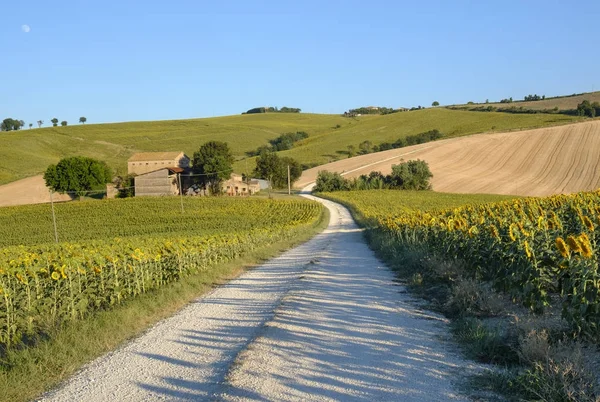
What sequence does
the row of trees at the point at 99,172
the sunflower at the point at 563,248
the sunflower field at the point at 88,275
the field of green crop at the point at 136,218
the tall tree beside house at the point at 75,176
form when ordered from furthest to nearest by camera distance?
the row of trees at the point at 99,172 < the tall tree beside house at the point at 75,176 < the field of green crop at the point at 136,218 < the sunflower field at the point at 88,275 < the sunflower at the point at 563,248

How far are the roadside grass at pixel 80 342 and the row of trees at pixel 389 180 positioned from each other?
250ft

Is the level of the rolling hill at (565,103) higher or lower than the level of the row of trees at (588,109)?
higher

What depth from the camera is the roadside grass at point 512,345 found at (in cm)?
519

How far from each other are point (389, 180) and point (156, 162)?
38.8 m

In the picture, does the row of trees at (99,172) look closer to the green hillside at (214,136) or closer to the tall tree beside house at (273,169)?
the tall tree beside house at (273,169)

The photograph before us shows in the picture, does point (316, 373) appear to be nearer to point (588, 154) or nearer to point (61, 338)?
point (61, 338)

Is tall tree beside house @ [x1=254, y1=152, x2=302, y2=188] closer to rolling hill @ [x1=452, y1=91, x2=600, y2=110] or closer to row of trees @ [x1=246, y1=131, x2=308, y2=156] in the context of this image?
row of trees @ [x1=246, y1=131, x2=308, y2=156]

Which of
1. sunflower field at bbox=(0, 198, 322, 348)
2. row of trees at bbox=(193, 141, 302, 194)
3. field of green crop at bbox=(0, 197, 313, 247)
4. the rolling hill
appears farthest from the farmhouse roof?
the rolling hill

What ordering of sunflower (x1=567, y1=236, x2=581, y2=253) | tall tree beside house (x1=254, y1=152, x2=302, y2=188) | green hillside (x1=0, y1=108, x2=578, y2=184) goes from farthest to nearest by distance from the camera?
1. green hillside (x1=0, y1=108, x2=578, y2=184)
2. tall tree beside house (x1=254, y1=152, x2=302, y2=188)
3. sunflower (x1=567, y1=236, x2=581, y2=253)

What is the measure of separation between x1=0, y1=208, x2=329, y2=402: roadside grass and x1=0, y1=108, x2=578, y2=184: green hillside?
101795 millimetres

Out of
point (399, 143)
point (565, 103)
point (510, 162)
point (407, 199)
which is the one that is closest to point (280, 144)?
point (399, 143)

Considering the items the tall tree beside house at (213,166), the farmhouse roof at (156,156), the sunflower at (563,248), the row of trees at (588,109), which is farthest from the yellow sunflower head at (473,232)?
the row of trees at (588,109)

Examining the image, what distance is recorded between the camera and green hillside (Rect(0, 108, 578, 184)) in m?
124

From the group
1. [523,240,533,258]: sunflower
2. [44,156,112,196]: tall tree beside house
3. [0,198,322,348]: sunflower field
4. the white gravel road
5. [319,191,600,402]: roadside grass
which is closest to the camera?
[319,191,600,402]: roadside grass
